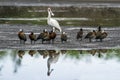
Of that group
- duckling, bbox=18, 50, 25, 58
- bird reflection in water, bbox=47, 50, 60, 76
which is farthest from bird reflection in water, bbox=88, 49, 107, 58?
duckling, bbox=18, 50, 25, 58

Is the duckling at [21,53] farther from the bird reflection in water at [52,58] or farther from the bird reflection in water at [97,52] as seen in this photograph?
the bird reflection in water at [97,52]

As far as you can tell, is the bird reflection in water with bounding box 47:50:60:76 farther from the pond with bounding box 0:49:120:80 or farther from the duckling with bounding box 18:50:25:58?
the duckling with bounding box 18:50:25:58

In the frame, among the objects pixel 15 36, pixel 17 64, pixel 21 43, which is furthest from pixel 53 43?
pixel 17 64

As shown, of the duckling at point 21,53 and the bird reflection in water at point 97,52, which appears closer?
the duckling at point 21,53

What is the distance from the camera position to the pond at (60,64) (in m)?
19.5

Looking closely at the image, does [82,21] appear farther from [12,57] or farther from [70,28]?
[12,57]

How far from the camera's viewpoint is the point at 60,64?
877 inches

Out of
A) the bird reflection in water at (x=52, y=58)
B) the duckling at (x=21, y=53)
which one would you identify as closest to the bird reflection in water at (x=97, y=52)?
the bird reflection in water at (x=52, y=58)

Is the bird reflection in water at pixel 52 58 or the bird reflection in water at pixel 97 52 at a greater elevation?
the bird reflection in water at pixel 52 58

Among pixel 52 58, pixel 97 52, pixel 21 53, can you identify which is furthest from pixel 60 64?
pixel 97 52

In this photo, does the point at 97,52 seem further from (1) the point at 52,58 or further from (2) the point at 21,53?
(2) the point at 21,53

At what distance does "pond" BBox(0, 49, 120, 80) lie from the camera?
64.1ft

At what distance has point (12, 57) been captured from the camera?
24.1 metres

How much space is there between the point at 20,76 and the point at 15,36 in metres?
→ 12.2
